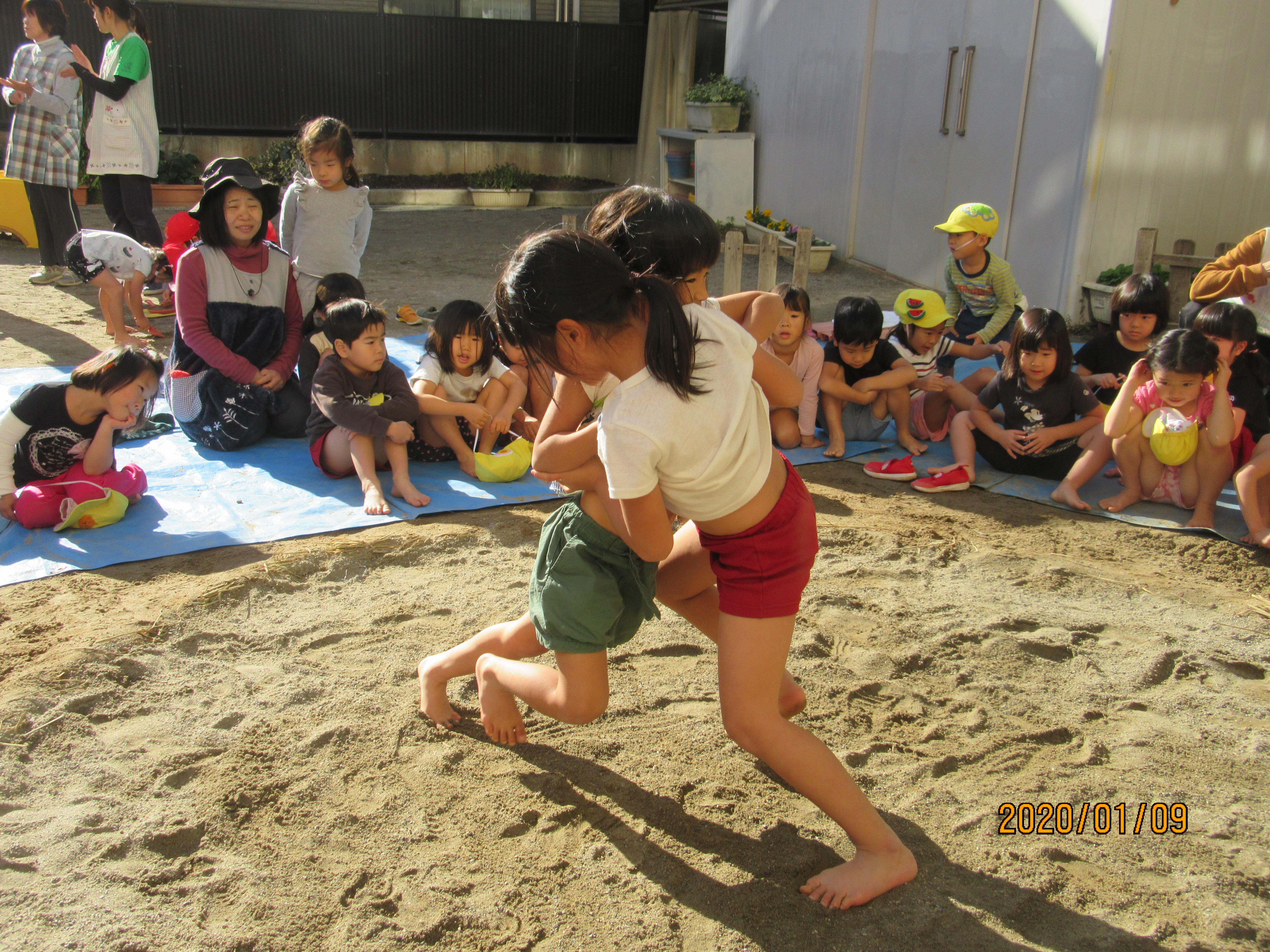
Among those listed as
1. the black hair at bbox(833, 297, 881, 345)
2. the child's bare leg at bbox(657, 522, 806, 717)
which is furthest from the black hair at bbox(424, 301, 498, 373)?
the child's bare leg at bbox(657, 522, 806, 717)

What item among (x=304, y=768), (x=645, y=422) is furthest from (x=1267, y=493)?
(x=304, y=768)

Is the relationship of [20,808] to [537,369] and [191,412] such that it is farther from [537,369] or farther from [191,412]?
[191,412]

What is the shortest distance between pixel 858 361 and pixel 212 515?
3.04 meters

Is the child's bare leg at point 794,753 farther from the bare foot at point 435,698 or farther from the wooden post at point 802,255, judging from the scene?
the wooden post at point 802,255

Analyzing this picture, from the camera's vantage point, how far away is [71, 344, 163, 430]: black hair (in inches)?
143

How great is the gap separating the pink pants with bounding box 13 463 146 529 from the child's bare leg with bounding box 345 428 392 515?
88cm

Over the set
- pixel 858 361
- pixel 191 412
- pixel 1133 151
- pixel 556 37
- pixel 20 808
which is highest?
pixel 556 37

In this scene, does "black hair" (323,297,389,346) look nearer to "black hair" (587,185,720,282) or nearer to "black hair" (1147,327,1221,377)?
"black hair" (587,185,720,282)

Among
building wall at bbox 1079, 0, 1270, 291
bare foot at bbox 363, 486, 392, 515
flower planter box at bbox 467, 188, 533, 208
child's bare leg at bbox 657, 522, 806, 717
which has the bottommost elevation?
bare foot at bbox 363, 486, 392, 515

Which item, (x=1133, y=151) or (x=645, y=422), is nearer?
(x=645, y=422)

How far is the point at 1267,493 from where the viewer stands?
3.90 meters

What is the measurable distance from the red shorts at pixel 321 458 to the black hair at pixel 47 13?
4720 millimetres

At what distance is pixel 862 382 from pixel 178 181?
9696 millimetres

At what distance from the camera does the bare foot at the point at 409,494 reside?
13.2 feet
